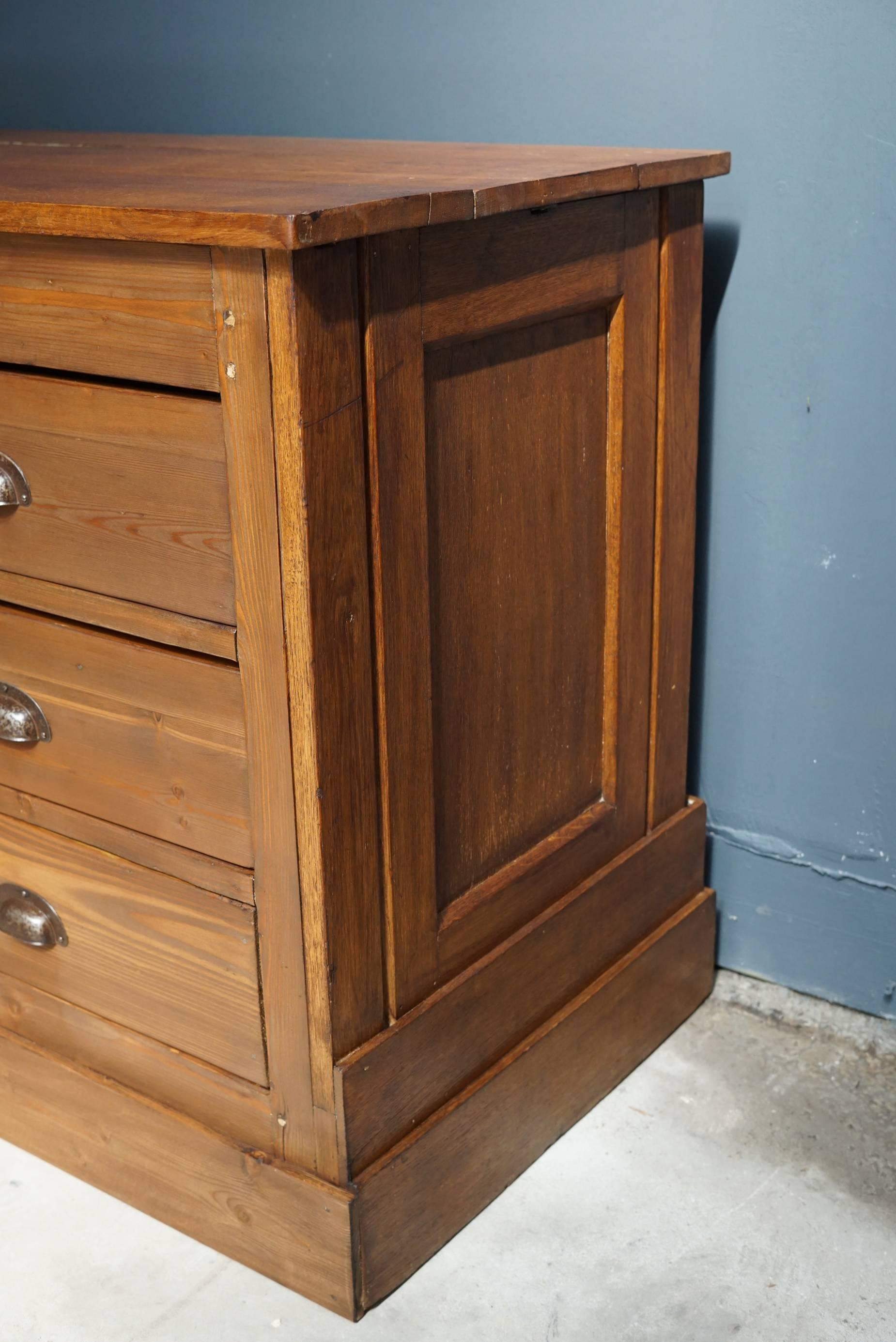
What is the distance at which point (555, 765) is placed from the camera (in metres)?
1.48

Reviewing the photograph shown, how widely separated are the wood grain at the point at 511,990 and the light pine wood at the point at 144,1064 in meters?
0.11

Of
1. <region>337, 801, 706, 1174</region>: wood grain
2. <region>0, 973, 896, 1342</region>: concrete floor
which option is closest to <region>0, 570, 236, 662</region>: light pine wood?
<region>337, 801, 706, 1174</region>: wood grain

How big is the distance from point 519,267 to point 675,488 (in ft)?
1.27

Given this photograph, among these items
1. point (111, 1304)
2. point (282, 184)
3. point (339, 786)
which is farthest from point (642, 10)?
point (111, 1304)

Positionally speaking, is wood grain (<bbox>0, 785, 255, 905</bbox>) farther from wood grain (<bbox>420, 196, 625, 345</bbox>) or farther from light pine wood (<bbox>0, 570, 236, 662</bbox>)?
wood grain (<bbox>420, 196, 625, 345</bbox>)

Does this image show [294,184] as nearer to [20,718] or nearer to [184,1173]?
[20,718]

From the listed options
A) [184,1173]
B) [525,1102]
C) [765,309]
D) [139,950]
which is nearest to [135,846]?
[139,950]

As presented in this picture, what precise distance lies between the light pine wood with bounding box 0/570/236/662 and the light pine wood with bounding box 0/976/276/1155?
0.42 meters

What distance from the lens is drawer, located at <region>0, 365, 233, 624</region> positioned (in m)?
1.13

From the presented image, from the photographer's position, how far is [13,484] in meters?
1.26

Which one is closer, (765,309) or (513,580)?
(513,580)

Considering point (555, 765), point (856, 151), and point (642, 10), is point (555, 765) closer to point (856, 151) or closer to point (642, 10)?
point (856, 151)

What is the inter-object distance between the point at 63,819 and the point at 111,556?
305 millimetres

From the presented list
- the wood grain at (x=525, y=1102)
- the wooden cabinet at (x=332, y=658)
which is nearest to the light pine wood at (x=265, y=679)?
the wooden cabinet at (x=332, y=658)
